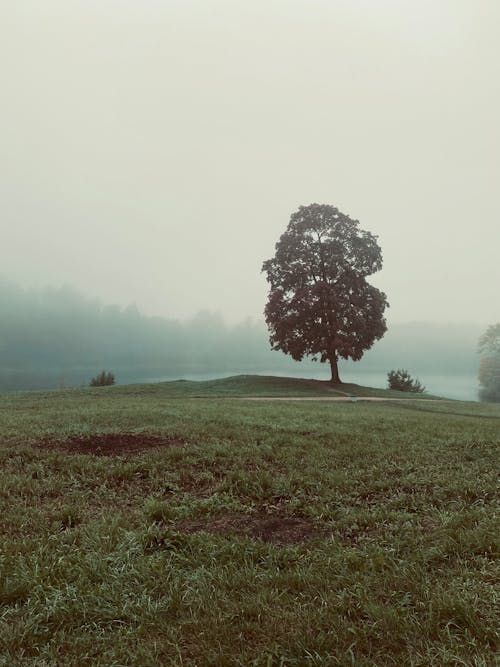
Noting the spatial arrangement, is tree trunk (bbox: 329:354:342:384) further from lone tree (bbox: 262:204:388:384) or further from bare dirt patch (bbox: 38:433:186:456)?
bare dirt patch (bbox: 38:433:186:456)

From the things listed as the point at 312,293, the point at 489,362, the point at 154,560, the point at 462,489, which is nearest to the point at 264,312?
the point at 312,293

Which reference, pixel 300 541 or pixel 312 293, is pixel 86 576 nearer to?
pixel 300 541

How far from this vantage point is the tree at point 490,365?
6850cm

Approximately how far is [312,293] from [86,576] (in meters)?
34.4

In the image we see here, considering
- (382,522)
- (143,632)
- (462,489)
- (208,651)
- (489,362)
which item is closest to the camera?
(208,651)

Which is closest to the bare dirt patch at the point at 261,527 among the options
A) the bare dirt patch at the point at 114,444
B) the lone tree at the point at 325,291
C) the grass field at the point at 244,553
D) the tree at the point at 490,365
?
the grass field at the point at 244,553

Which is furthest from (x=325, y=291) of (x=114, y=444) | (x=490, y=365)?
(x=490, y=365)

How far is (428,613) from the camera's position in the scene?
3529 mm

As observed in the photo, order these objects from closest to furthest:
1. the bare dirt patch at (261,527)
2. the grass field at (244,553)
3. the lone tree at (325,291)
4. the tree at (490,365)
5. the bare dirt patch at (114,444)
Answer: the grass field at (244,553) → the bare dirt patch at (261,527) → the bare dirt patch at (114,444) → the lone tree at (325,291) → the tree at (490,365)

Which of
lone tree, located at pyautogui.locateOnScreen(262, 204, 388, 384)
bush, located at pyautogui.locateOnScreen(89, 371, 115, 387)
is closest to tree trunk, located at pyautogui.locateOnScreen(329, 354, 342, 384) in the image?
lone tree, located at pyautogui.locateOnScreen(262, 204, 388, 384)

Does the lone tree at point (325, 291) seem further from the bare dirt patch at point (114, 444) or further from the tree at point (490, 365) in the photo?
the tree at point (490, 365)

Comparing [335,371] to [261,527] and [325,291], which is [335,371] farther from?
[261,527]

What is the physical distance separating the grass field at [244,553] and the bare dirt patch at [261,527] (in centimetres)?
3

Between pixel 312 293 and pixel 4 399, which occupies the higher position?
pixel 312 293
